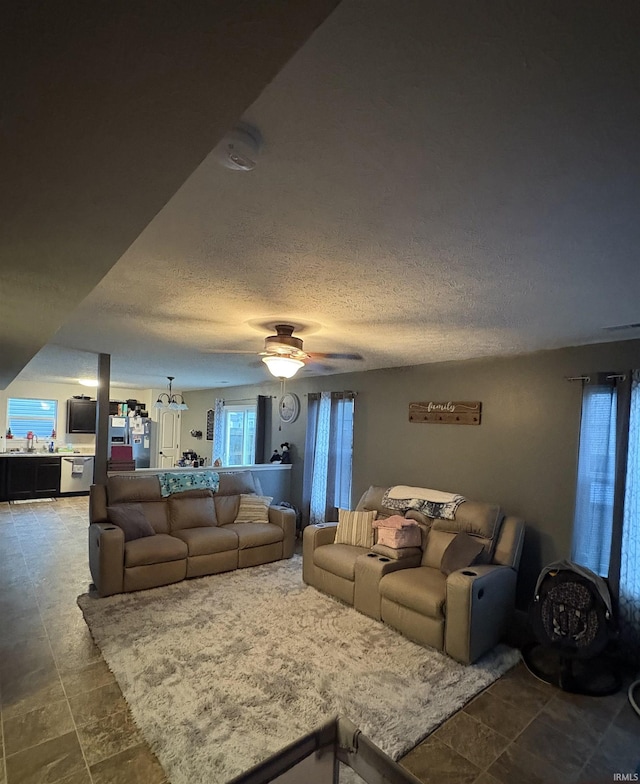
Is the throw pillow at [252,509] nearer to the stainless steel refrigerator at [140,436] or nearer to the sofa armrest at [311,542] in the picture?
the sofa armrest at [311,542]

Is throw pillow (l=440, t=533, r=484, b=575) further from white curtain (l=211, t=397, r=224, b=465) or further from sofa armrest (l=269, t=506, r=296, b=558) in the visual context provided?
white curtain (l=211, t=397, r=224, b=465)

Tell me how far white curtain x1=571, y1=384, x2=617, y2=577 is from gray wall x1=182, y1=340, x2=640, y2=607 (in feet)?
0.29

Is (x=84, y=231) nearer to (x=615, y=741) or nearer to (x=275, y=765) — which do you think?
(x=275, y=765)

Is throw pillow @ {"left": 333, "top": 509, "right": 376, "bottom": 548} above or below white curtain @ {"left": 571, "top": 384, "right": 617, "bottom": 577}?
below

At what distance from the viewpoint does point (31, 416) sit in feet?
28.6

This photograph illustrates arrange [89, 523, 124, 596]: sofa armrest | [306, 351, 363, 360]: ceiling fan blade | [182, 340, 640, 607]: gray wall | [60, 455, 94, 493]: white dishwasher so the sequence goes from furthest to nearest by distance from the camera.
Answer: [60, 455, 94, 493]: white dishwasher < [306, 351, 363, 360]: ceiling fan blade < [89, 523, 124, 596]: sofa armrest < [182, 340, 640, 607]: gray wall

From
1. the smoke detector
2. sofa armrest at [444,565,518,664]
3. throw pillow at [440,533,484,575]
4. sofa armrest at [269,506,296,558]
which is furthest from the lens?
sofa armrest at [269,506,296,558]

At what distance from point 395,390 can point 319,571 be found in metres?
2.18

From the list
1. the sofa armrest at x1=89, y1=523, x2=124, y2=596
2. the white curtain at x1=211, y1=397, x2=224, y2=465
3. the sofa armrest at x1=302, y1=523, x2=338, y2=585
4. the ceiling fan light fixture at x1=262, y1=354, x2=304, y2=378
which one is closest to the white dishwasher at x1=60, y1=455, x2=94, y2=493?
the white curtain at x1=211, y1=397, x2=224, y2=465

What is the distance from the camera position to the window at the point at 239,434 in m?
7.51

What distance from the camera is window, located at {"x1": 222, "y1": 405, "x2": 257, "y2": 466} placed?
7.51 meters

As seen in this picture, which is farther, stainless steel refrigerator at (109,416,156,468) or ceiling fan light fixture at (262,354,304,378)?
stainless steel refrigerator at (109,416,156,468)

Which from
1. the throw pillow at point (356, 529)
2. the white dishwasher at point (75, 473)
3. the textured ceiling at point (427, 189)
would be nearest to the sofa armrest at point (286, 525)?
the throw pillow at point (356, 529)

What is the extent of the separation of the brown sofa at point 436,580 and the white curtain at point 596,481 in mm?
454
